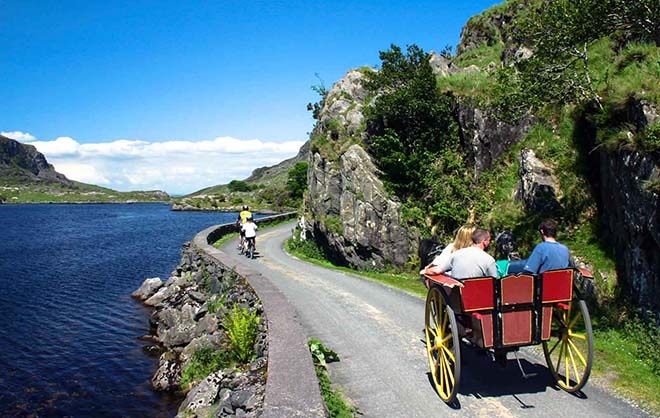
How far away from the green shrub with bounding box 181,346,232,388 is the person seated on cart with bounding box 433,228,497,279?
7.02m

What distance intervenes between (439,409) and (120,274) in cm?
3415

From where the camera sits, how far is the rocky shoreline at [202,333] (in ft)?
25.4

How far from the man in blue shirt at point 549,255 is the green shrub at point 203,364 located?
25.6 ft

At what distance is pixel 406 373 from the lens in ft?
27.8

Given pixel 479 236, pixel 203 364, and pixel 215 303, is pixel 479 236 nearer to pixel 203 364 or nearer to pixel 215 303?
pixel 203 364

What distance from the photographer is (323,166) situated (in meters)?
28.8

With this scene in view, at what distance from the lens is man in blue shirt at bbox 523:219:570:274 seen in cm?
728

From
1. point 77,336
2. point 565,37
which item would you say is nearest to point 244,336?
point 565,37

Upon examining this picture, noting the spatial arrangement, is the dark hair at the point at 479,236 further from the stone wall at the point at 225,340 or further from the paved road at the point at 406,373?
the stone wall at the point at 225,340

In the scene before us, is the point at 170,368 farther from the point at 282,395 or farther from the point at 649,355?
the point at 649,355

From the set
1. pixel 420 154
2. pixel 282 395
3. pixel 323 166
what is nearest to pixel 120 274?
pixel 323 166

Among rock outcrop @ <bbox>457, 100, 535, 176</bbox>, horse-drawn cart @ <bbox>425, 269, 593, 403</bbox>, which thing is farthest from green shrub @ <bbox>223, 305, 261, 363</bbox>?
rock outcrop @ <bbox>457, 100, 535, 176</bbox>

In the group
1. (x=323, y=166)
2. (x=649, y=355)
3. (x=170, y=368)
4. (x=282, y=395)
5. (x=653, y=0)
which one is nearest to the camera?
(x=282, y=395)

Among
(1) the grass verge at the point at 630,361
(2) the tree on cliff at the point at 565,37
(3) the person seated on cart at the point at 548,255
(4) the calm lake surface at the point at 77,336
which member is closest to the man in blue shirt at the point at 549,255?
(3) the person seated on cart at the point at 548,255
